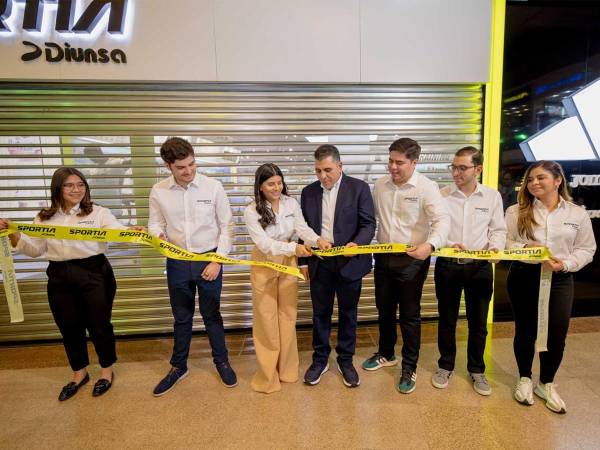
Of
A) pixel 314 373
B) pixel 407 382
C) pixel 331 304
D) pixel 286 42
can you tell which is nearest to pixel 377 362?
pixel 407 382

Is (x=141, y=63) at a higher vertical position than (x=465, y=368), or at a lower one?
higher

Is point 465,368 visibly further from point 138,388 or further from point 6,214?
point 6,214

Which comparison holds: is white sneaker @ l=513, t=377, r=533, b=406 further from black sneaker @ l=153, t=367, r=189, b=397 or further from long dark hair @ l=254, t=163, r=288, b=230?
black sneaker @ l=153, t=367, r=189, b=397

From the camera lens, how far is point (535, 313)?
7.75ft

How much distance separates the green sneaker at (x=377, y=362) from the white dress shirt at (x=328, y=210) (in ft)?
3.77

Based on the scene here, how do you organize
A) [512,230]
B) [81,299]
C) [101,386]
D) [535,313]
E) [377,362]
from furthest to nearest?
[377,362] → [101,386] → [81,299] → [512,230] → [535,313]

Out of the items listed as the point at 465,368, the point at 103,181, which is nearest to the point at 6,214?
the point at 103,181

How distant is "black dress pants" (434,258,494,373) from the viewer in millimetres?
2494

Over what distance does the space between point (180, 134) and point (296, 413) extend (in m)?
2.77

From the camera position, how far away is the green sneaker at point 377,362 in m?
2.94

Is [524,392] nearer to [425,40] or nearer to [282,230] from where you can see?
[282,230]

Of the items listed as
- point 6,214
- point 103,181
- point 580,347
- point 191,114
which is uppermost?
point 191,114

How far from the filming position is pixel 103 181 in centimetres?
363

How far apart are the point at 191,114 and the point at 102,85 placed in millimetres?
869
